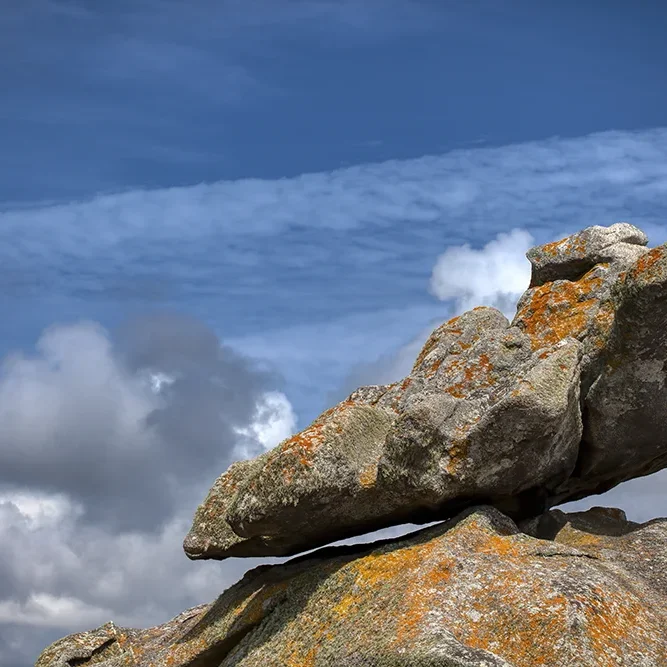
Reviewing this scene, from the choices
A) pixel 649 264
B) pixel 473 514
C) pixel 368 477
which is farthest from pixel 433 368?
pixel 649 264

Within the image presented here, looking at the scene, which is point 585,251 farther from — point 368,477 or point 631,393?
point 368,477

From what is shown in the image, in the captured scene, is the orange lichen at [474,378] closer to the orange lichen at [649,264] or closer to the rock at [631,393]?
the rock at [631,393]

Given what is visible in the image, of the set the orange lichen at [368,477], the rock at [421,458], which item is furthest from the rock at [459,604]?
the orange lichen at [368,477]

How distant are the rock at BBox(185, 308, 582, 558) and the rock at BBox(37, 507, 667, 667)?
766 mm

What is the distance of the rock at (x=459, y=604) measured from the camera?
17547mm

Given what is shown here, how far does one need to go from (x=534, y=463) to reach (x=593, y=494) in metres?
5.15

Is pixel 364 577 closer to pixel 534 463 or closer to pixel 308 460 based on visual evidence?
pixel 308 460

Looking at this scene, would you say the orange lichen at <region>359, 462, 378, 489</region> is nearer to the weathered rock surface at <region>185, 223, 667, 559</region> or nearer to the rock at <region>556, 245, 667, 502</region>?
the weathered rock surface at <region>185, 223, 667, 559</region>

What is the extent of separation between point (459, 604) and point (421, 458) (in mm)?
3195

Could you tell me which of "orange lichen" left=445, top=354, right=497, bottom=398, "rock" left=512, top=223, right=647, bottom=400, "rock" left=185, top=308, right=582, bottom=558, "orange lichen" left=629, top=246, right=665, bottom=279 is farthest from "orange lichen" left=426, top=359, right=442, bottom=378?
"orange lichen" left=629, top=246, right=665, bottom=279

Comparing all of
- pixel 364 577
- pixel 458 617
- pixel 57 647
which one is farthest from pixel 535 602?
pixel 57 647

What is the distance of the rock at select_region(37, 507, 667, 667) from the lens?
691 inches

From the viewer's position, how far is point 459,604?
18.6 m

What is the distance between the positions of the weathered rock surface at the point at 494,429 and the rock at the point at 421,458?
0.10ft
